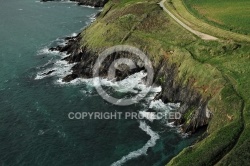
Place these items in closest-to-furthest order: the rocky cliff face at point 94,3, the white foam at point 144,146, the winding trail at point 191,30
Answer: the white foam at point 144,146 < the winding trail at point 191,30 < the rocky cliff face at point 94,3

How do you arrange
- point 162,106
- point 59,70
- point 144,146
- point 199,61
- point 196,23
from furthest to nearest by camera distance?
point 59,70 → point 196,23 → point 199,61 → point 162,106 → point 144,146

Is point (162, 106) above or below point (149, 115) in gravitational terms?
above

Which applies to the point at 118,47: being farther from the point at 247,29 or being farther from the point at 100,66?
the point at 247,29

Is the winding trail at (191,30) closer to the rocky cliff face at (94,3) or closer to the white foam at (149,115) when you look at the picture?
the white foam at (149,115)

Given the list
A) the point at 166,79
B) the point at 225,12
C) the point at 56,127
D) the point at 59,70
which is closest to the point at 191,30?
the point at 225,12

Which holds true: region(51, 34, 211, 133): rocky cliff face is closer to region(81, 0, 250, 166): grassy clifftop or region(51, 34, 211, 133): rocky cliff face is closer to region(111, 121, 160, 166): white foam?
region(81, 0, 250, 166): grassy clifftop

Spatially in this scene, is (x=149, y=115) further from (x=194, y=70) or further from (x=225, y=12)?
(x=225, y=12)

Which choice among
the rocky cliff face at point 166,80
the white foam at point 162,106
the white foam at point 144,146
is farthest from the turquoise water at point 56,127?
the rocky cliff face at point 166,80
